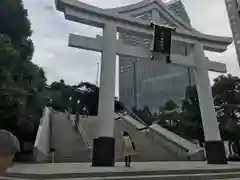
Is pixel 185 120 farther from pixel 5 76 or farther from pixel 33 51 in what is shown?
pixel 5 76

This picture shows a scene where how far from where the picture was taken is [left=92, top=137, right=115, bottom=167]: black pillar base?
785 centimetres

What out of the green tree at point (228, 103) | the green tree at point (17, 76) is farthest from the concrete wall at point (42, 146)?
the green tree at point (228, 103)

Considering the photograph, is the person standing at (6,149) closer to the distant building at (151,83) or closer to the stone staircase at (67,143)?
the stone staircase at (67,143)

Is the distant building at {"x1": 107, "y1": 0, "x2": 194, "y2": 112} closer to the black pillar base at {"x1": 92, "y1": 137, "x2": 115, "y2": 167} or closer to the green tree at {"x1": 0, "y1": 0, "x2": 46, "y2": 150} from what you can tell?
the green tree at {"x1": 0, "y1": 0, "x2": 46, "y2": 150}

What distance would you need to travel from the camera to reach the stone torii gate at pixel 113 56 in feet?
27.0

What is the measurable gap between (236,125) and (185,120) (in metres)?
3.98

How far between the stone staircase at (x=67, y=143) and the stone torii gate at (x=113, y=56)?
375cm

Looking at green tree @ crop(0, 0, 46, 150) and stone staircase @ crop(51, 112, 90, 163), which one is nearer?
green tree @ crop(0, 0, 46, 150)

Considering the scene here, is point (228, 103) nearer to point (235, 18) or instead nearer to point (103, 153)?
point (235, 18)

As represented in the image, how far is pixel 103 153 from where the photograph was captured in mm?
7902

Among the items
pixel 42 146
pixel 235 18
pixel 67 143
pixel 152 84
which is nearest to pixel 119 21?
pixel 235 18

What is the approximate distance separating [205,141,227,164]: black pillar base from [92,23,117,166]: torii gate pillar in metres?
3.90

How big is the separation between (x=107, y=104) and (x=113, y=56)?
1701 millimetres

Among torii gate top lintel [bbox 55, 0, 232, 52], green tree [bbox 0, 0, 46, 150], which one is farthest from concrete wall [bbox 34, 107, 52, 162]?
torii gate top lintel [bbox 55, 0, 232, 52]
